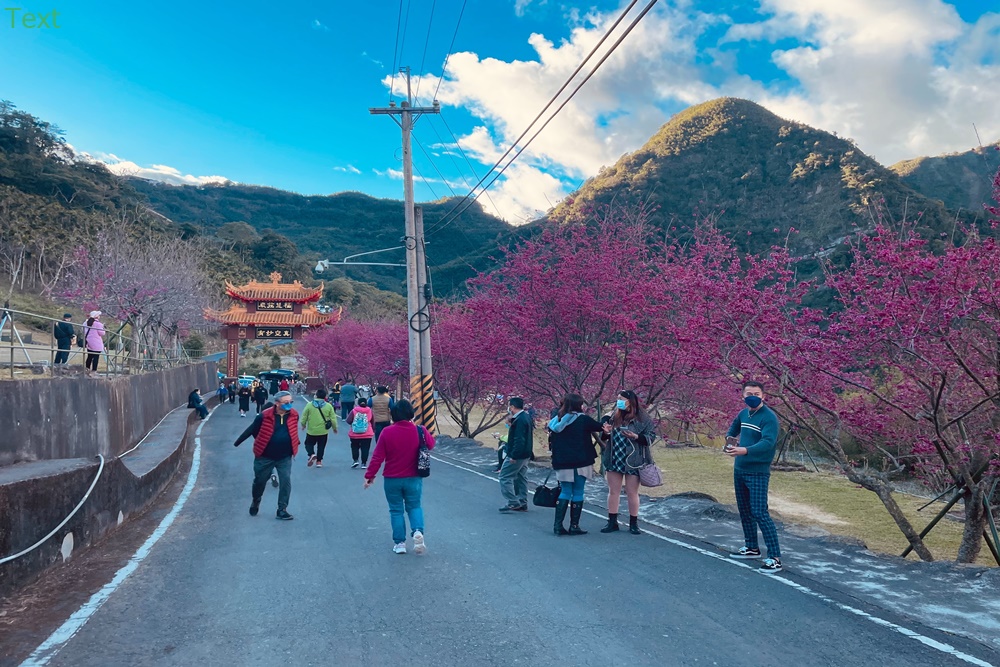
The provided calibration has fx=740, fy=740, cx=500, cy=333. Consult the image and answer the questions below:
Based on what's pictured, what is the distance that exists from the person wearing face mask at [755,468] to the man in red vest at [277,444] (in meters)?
5.56

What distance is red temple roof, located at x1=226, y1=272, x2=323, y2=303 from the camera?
6000cm

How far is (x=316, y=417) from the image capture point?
14.9 metres

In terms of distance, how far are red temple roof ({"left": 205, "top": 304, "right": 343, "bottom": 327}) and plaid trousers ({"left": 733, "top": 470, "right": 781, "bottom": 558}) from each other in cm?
5656

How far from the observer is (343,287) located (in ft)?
324

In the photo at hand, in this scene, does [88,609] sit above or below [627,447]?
below

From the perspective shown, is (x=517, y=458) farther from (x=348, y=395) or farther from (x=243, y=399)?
(x=243, y=399)

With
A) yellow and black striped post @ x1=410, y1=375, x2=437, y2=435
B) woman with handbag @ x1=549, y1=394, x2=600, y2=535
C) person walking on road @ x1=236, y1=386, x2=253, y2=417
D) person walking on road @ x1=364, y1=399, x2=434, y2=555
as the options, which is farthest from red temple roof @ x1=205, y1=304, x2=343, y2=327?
person walking on road @ x1=364, y1=399, x2=434, y2=555

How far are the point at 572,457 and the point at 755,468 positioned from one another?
223 cm

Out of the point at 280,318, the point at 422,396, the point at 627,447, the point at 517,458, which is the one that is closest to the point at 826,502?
the point at 422,396

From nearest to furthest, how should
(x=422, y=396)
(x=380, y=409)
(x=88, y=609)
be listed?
(x=88, y=609) → (x=380, y=409) → (x=422, y=396)

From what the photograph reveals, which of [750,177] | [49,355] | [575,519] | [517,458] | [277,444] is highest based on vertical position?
[750,177]

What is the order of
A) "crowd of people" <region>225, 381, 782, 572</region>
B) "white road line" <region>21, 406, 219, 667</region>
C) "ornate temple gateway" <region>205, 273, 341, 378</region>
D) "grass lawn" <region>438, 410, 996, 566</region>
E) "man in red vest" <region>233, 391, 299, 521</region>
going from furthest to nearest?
"ornate temple gateway" <region>205, 273, 341, 378</region>, "grass lawn" <region>438, 410, 996, 566</region>, "man in red vest" <region>233, 391, 299, 521</region>, "crowd of people" <region>225, 381, 782, 572</region>, "white road line" <region>21, 406, 219, 667</region>

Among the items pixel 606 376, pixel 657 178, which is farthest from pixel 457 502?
pixel 657 178

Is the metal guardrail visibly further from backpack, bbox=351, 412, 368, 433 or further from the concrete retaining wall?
backpack, bbox=351, 412, 368, 433
